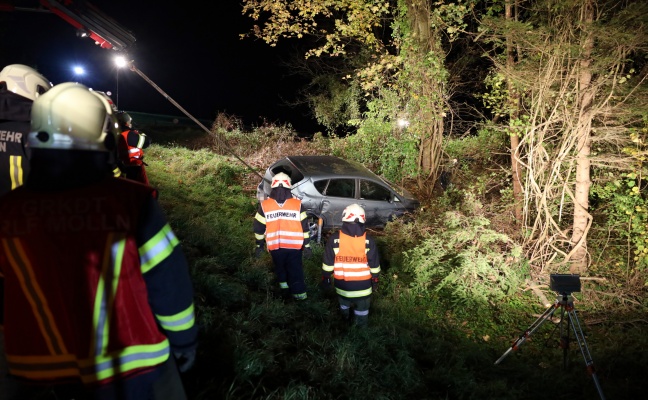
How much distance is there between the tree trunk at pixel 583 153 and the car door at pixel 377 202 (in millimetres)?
3320

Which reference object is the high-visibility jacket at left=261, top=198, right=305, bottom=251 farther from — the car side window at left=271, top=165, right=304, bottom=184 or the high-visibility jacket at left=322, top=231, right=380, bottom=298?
the car side window at left=271, top=165, right=304, bottom=184

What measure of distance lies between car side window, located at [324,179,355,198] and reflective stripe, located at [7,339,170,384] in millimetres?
6468

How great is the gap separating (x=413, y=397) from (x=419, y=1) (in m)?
8.72

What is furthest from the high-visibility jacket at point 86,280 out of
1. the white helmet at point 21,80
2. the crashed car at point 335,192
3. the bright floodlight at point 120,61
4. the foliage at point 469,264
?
the crashed car at point 335,192

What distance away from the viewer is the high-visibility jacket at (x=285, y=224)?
188 inches

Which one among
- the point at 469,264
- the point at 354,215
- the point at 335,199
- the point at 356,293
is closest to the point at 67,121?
the point at 354,215

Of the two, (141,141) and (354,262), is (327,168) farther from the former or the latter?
(141,141)

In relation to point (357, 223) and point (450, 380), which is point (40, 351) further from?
point (450, 380)

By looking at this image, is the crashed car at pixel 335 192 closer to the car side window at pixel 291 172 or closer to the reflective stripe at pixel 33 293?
the car side window at pixel 291 172

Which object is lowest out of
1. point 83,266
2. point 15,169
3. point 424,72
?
point 83,266

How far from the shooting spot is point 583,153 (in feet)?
19.7

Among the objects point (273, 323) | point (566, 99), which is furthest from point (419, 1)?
point (273, 323)

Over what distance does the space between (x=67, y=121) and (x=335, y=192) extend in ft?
22.0

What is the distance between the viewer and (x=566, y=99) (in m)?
6.00
